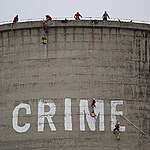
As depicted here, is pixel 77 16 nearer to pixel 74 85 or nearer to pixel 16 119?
pixel 74 85

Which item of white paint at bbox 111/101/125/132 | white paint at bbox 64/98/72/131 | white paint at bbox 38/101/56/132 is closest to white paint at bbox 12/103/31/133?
white paint at bbox 38/101/56/132

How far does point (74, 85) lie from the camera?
2714 centimetres

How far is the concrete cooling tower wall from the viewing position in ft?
87.8

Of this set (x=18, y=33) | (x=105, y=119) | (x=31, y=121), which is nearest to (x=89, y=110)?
(x=105, y=119)

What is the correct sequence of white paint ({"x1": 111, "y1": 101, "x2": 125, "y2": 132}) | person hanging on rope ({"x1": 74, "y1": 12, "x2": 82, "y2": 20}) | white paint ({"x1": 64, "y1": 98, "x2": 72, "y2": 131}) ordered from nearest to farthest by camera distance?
white paint ({"x1": 64, "y1": 98, "x2": 72, "y2": 131})
white paint ({"x1": 111, "y1": 101, "x2": 125, "y2": 132})
person hanging on rope ({"x1": 74, "y1": 12, "x2": 82, "y2": 20})

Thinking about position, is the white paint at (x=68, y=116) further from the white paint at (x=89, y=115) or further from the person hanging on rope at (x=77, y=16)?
the person hanging on rope at (x=77, y=16)

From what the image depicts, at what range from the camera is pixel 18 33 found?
92.6 feet

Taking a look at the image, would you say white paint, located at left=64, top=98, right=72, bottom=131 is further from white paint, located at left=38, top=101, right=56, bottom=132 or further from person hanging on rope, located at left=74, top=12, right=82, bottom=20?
person hanging on rope, located at left=74, top=12, right=82, bottom=20

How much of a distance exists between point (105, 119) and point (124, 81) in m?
1.86

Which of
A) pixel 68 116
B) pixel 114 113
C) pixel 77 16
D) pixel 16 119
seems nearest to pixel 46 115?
pixel 68 116

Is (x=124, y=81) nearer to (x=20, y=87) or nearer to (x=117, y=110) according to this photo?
(x=117, y=110)

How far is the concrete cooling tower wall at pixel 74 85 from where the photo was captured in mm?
26766

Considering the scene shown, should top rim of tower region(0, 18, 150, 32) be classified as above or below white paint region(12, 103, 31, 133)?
above

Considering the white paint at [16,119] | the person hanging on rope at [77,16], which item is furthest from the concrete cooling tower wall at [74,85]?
the person hanging on rope at [77,16]
